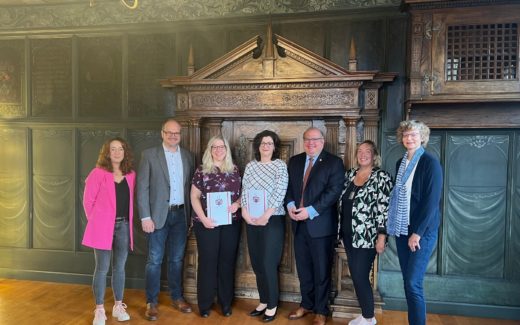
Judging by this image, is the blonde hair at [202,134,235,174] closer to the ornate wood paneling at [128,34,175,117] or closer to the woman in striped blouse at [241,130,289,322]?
the woman in striped blouse at [241,130,289,322]

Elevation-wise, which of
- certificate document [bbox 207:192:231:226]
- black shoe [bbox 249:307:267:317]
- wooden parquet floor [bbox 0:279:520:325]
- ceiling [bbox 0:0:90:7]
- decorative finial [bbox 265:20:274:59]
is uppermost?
ceiling [bbox 0:0:90:7]

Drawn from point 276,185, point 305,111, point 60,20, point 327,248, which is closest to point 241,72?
point 305,111

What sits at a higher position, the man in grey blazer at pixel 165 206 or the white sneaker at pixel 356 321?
the man in grey blazer at pixel 165 206

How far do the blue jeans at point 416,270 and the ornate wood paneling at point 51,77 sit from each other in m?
3.43

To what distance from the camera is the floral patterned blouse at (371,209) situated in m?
2.80

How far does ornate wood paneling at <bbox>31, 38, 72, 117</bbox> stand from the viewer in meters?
4.07

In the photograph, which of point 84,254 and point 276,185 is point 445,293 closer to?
point 276,185

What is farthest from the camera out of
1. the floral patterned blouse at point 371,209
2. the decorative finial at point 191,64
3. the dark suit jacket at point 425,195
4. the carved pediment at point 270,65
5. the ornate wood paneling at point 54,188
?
the ornate wood paneling at point 54,188

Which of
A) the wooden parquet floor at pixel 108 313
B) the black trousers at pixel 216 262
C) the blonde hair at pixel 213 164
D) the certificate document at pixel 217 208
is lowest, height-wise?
the wooden parquet floor at pixel 108 313

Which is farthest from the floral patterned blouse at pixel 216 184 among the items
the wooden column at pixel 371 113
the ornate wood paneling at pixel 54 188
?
the ornate wood paneling at pixel 54 188

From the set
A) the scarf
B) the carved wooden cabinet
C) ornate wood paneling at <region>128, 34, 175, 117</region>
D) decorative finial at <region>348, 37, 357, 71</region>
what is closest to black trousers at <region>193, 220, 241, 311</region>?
the scarf

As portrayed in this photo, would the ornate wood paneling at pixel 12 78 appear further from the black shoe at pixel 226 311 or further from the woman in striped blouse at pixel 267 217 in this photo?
the black shoe at pixel 226 311

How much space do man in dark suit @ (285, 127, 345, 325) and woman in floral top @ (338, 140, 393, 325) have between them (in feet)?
0.38

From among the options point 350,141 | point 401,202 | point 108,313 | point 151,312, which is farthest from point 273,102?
point 108,313
